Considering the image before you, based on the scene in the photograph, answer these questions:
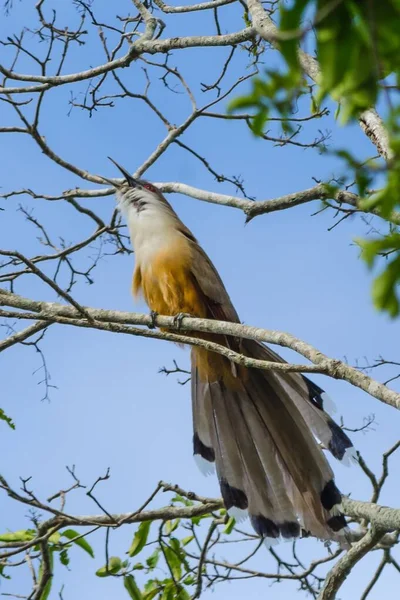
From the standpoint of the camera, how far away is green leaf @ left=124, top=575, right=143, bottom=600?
405cm

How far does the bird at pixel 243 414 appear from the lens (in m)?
3.83

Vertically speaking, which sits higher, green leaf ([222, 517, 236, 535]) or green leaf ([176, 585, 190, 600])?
green leaf ([222, 517, 236, 535])

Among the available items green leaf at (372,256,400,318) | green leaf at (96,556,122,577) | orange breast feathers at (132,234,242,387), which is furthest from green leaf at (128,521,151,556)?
green leaf at (372,256,400,318)

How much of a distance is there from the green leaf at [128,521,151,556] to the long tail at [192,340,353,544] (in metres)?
0.42

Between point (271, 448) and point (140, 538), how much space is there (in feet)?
2.53

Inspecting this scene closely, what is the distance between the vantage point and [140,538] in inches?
161

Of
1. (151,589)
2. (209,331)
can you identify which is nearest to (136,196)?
(209,331)

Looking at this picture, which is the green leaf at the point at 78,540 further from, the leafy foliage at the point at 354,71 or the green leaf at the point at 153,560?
the leafy foliage at the point at 354,71

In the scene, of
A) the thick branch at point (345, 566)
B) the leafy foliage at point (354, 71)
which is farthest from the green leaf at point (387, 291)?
the thick branch at point (345, 566)

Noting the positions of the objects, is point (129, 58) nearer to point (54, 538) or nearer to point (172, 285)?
point (172, 285)

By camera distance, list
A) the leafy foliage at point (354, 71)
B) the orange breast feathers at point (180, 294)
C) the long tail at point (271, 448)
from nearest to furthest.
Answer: the leafy foliage at point (354, 71), the long tail at point (271, 448), the orange breast feathers at point (180, 294)

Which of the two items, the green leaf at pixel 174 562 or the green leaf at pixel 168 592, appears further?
the green leaf at pixel 174 562

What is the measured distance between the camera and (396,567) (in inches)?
160

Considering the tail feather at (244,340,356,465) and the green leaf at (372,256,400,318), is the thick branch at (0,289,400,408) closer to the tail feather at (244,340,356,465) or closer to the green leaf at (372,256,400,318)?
the tail feather at (244,340,356,465)
